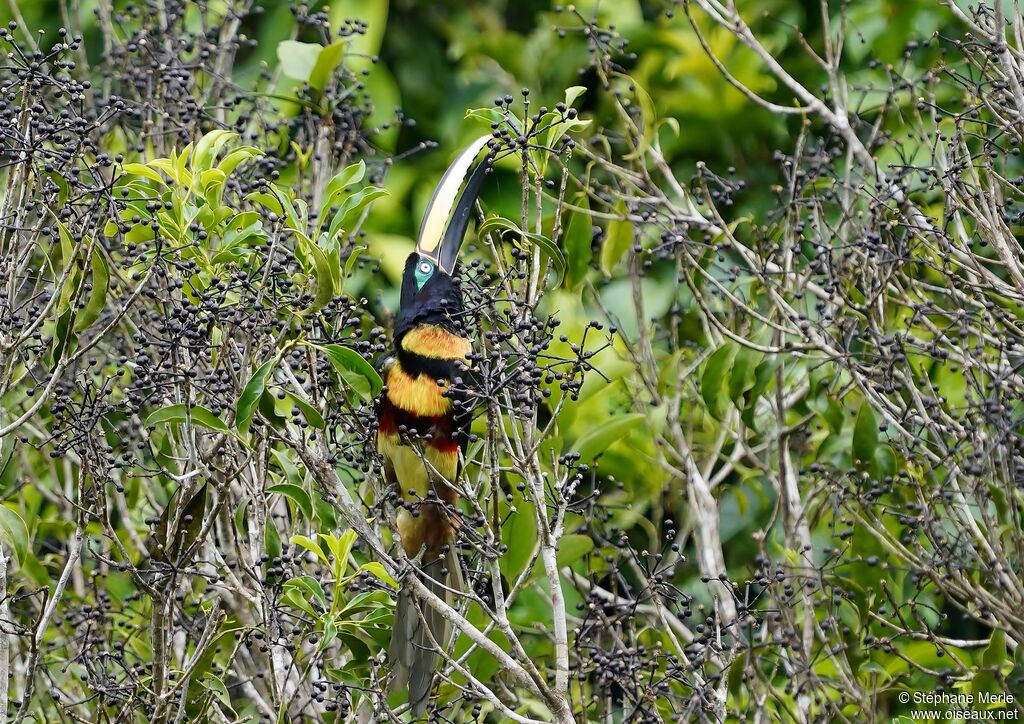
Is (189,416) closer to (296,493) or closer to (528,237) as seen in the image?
(296,493)

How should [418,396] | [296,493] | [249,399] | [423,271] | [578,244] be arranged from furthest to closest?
[578,244], [423,271], [418,396], [296,493], [249,399]

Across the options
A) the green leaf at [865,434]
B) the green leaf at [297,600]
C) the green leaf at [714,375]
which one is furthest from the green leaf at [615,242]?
the green leaf at [297,600]

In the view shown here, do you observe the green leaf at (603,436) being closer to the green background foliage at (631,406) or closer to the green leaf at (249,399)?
the green background foliage at (631,406)

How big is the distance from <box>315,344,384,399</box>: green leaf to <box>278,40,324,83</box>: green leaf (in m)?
1.23

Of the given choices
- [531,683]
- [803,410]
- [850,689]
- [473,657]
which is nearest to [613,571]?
[531,683]

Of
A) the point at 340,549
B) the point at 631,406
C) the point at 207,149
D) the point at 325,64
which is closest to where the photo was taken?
the point at 340,549

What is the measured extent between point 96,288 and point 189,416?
311mm

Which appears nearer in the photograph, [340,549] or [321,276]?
[321,276]

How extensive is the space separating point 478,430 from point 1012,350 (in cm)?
107

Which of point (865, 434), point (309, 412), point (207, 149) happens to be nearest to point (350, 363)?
point (309, 412)

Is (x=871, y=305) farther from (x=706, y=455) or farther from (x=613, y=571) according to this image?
(x=706, y=455)

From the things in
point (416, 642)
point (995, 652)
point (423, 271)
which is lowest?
point (416, 642)

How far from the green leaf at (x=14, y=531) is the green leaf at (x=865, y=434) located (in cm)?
153

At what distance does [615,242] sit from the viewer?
121 inches
